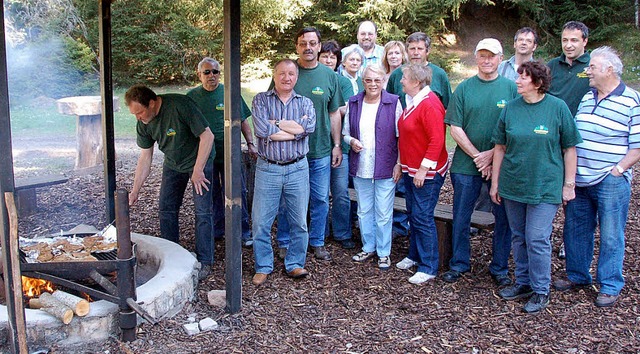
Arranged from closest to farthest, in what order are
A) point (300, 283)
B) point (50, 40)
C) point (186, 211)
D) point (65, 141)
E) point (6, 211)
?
point (6, 211) < point (300, 283) < point (186, 211) < point (65, 141) < point (50, 40)

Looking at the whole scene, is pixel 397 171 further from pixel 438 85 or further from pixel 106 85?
pixel 106 85

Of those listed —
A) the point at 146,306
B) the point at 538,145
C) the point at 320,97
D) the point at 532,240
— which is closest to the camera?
the point at 146,306

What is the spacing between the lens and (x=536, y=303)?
4316mm

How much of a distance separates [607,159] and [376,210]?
1.85m

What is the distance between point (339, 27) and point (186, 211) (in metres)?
11.5

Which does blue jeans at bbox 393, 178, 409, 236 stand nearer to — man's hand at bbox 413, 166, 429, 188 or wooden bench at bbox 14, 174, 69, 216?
man's hand at bbox 413, 166, 429, 188

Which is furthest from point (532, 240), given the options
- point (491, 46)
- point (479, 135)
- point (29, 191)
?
point (29, 191)

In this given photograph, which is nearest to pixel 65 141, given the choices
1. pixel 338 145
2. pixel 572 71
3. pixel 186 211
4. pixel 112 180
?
pixel 186 211

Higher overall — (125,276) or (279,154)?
(279,154)

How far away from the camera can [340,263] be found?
17.4ft

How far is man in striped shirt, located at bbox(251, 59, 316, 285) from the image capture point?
461cm

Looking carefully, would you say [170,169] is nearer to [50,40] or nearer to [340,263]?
[340,263]

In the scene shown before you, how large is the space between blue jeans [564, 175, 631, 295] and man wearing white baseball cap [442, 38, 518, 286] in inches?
18.8

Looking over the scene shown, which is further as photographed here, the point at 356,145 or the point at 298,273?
the point at 356,145
